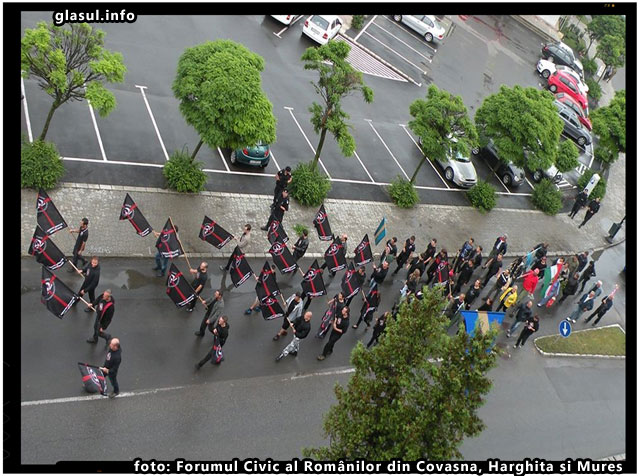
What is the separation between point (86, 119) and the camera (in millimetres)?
20875

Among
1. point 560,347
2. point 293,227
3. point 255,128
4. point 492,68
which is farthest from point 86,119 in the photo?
point 492,68

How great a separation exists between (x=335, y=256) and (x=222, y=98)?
5.83 metres

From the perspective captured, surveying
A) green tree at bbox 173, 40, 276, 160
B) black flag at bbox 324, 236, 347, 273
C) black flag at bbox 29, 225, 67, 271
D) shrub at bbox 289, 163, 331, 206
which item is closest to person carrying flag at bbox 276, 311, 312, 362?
black flag at bbox 324, 236, 347, 273

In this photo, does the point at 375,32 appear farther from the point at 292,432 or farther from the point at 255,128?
the point at 292,432

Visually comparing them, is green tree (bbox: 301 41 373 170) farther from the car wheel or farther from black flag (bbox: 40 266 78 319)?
black flag (bbox: 40 266 78 319)

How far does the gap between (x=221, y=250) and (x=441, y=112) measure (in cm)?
1024

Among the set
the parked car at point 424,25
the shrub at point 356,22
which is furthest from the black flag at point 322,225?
the parked car at point 424,25

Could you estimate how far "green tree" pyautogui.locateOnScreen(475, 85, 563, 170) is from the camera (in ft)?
78.5

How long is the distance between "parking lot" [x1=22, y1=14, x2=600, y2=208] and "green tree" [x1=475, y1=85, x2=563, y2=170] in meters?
3.06

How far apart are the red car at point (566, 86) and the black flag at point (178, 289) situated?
32.9 m

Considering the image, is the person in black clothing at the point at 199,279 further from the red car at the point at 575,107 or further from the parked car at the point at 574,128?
the red car at the point at 575,107

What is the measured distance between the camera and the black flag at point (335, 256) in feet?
58.3

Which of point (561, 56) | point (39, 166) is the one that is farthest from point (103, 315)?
point (561, 56)

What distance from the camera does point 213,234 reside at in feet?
54.5
